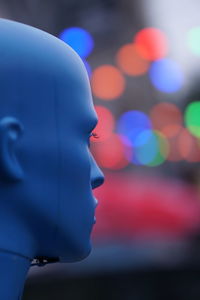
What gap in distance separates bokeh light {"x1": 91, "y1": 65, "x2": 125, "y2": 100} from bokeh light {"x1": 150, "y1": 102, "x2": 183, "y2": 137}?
161cm

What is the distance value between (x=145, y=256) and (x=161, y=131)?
29.6 ft

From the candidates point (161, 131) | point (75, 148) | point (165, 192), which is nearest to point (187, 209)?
point (165, 192)

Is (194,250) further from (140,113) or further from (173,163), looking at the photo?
(173,163)

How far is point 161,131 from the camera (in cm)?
1406

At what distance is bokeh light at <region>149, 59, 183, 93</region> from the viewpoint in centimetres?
961

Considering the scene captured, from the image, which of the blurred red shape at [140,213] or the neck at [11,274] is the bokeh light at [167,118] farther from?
the neck at [11,274]

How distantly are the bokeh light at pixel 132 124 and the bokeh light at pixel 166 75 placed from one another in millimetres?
955

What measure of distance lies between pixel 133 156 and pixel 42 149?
35.9 feet

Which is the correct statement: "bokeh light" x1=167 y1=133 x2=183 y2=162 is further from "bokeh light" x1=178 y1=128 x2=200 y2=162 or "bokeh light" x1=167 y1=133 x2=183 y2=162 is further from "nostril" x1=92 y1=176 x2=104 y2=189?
"nostril" x1=92 y1=176 x2=104 y2=189

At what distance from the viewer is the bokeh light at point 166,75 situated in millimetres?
9609

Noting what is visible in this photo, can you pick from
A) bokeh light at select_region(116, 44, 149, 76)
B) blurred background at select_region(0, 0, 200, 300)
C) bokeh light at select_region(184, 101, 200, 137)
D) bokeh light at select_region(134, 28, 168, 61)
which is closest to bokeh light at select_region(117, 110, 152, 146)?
blurred background at select_region(0, 0, 200, 300)

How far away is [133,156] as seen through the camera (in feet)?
40.3

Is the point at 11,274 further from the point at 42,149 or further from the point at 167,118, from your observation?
the point at 167,118

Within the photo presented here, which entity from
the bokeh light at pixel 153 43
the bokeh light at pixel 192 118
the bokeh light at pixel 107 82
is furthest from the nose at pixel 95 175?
the bokeh light at pixel 192 118
